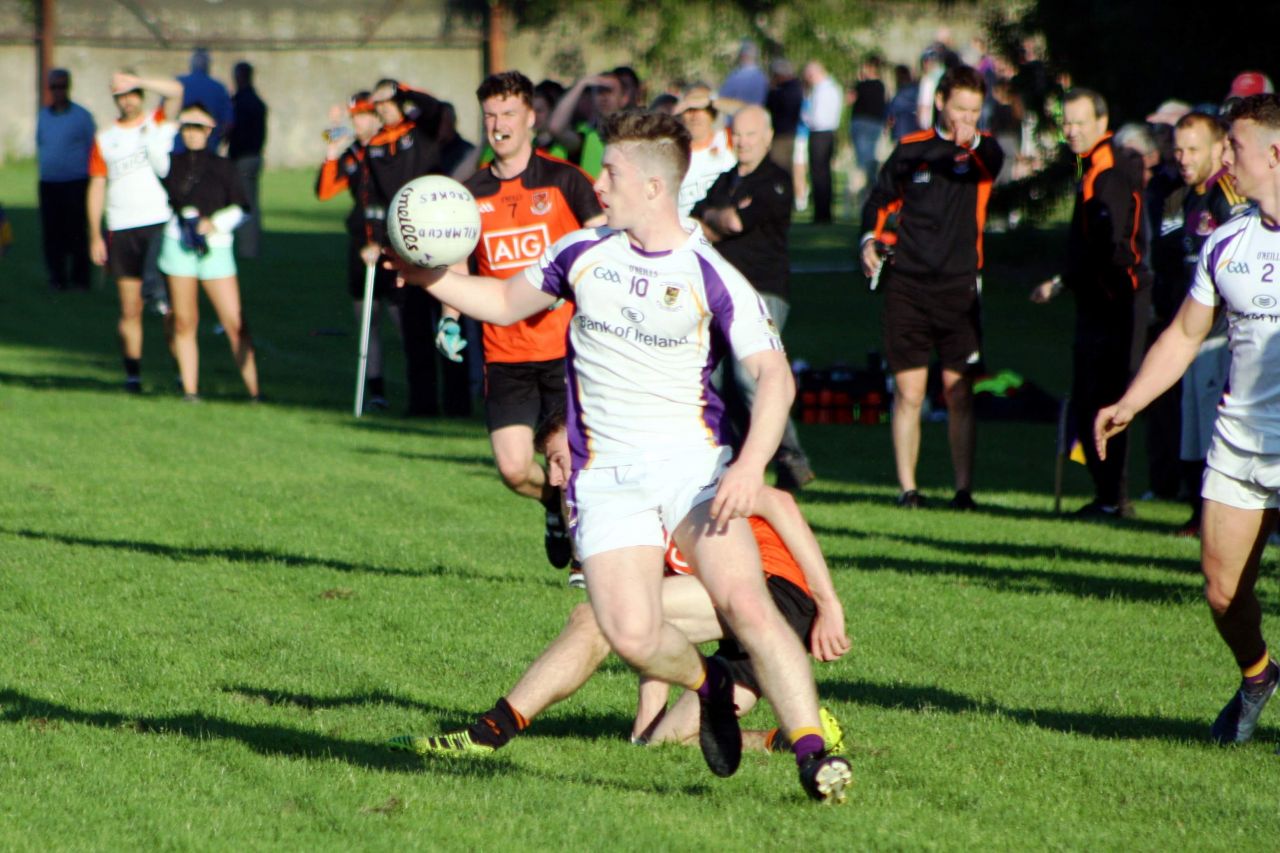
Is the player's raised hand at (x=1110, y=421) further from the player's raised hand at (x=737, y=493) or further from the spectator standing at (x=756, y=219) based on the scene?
the spectator standing at (x=756, y=219)

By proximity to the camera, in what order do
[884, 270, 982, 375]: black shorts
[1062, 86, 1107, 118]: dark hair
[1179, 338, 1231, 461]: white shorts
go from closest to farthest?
[1179, 338, 1231, 461]: white shorts → [1062, 86, 1107, 118]: dark hair → [884, 270, 982, 375]: black shorts

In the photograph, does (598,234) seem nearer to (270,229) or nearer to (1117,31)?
(1117,31)

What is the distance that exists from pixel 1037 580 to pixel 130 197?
917 cm

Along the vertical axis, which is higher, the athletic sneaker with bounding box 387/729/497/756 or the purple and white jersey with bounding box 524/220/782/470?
the purple and white jersey with bounding box 524/220/782/470

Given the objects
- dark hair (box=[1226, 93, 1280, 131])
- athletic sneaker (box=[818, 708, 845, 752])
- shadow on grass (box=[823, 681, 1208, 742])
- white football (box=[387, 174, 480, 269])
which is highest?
dark hair (box=[1226, 93, 1280, 131])

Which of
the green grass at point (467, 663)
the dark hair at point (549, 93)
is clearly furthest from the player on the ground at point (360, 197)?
the dark hair at point (549, 93)

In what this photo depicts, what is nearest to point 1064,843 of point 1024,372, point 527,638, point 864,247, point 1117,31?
point 527,638

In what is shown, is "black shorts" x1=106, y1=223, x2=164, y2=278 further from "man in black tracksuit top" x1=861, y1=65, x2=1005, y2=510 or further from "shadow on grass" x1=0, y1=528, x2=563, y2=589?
"man in black tracksuit top" x1=861, y1=65, x2=1005, y2=510

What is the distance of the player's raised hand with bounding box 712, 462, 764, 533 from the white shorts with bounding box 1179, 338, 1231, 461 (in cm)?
553

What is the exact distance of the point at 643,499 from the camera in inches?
219

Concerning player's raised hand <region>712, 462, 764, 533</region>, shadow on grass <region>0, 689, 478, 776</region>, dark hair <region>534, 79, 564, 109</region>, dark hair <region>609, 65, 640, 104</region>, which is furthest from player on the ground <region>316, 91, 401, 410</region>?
player's raised hand <region>712, 462, 764, 533</region>

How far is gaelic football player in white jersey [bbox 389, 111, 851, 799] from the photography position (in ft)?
17.8

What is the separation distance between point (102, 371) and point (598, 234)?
40.8ft

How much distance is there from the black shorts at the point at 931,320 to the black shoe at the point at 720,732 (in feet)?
20.4
